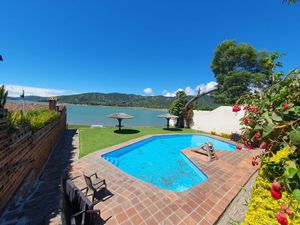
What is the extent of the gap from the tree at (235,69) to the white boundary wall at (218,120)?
136 inches

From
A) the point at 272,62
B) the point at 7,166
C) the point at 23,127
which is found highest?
the point at 272,62

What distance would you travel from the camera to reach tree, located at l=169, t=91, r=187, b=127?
23312mm

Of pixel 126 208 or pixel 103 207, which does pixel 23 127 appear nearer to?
pixel 103 207

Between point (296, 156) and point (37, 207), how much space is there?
6592 mm

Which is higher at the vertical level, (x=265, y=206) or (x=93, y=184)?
(x=265, y=206)

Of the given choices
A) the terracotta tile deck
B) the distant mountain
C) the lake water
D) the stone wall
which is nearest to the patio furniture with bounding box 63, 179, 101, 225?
the terracotta tile deck

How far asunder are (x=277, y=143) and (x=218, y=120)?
19.3 metres

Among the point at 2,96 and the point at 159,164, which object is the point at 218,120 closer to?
the point at 159,164

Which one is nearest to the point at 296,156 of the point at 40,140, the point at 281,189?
the point at 281,189

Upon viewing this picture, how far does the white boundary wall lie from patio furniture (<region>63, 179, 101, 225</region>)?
16492 mm

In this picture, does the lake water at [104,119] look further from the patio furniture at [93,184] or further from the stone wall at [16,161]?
the patio furniture at [93,184]

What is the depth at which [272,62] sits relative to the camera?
8.33 feet

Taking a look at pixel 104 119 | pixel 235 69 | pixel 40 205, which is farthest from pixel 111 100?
pixel 40 205

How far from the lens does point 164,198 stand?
17.7ft
